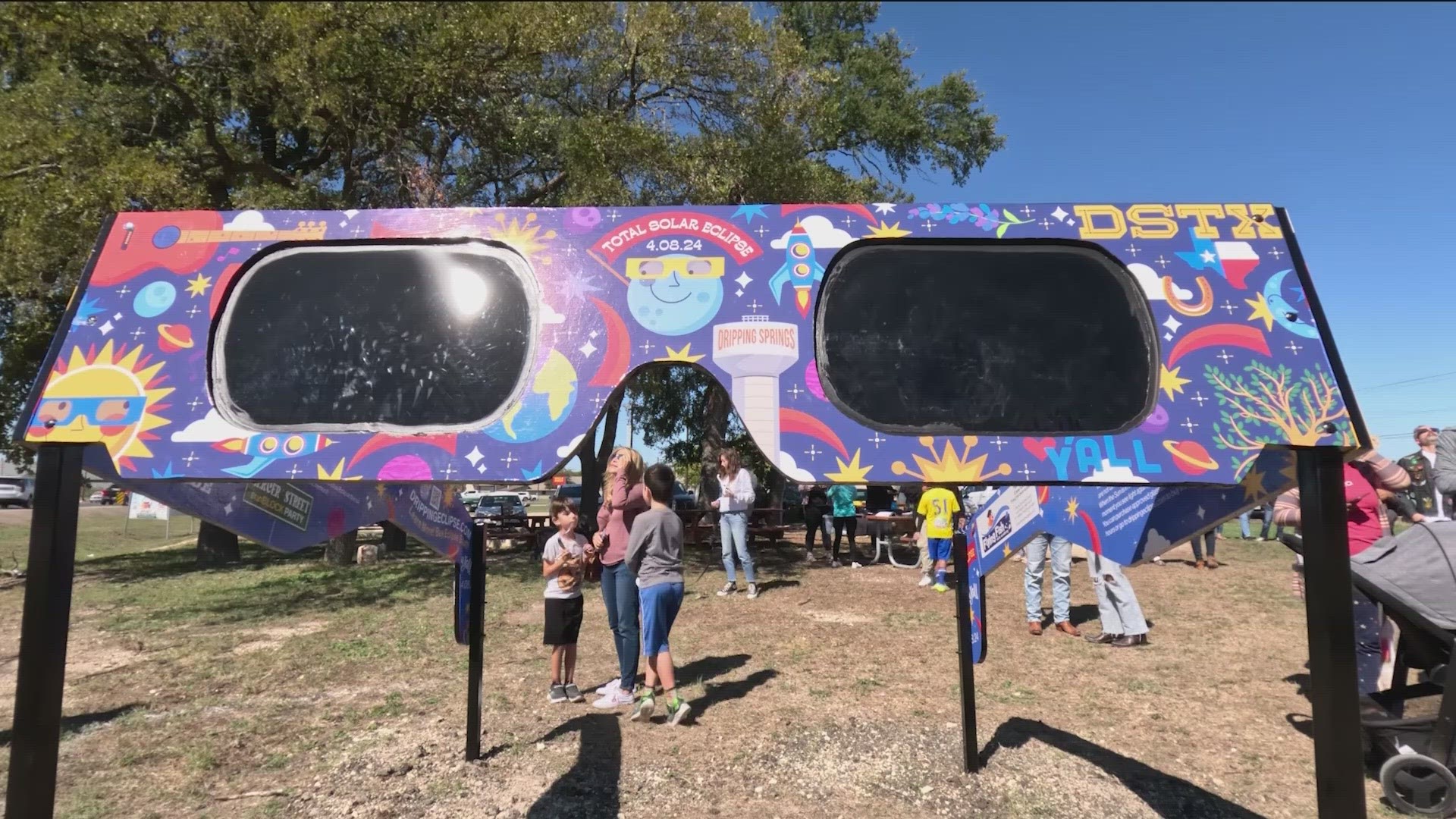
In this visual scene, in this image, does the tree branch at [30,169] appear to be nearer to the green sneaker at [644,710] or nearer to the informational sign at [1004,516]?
the green sneaker at [644,710]

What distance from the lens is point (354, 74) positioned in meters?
8.19

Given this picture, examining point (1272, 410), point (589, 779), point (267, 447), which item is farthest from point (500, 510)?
point (1272, 410)

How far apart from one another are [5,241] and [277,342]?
28.0 ft

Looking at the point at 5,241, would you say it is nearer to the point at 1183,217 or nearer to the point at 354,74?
the point at 354,74

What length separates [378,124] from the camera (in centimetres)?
911

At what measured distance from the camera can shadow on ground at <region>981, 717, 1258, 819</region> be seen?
3.54 metres

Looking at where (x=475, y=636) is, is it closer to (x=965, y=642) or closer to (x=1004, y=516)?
(x=965, y=642)

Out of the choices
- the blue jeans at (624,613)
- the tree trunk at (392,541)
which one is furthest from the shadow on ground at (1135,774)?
the tree trunk at (392,541)

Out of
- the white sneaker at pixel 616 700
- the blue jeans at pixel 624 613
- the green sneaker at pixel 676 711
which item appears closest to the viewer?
the green sneaker at pixel 676 711

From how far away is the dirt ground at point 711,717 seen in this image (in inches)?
146

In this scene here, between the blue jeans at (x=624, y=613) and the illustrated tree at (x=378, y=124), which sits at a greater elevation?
the illustrated tree at (x=378, y=124)

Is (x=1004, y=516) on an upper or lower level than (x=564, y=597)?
upper

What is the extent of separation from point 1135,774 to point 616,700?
314 centimetres

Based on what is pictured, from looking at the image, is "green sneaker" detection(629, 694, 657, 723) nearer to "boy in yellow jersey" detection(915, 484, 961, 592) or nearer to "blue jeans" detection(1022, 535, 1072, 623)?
"blue jeans" detection(1022, 535, 1072, 623)
